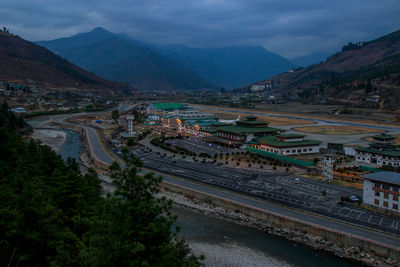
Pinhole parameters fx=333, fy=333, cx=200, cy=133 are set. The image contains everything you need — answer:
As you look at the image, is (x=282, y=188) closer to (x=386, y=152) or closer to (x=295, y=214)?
(x=295, y=214)

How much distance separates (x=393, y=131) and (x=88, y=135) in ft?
198

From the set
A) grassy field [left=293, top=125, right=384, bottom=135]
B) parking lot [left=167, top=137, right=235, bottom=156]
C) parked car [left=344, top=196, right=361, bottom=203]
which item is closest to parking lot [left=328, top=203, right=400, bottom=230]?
parked car [left=344, top=196, right=361, bottom=203]

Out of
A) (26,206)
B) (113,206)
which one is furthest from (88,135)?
(113,206)

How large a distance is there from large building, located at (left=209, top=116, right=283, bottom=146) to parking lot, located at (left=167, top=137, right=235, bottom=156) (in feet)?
6.68

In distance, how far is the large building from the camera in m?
53.4

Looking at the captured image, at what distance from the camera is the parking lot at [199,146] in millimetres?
48953

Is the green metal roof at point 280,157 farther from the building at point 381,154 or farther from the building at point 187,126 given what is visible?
the building at point 187,126

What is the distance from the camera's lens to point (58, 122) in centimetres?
8775

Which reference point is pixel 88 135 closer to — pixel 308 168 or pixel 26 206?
pixel 308 168

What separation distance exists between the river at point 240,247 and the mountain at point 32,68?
14272 cm

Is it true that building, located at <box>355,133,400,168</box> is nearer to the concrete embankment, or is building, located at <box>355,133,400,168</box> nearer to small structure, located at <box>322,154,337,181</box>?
small structure, located at <box>322,154,337,181</box>

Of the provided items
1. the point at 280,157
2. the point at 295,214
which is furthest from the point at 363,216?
the point at 280,157

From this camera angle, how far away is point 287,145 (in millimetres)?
44688

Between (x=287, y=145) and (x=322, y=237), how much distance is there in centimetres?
2379
